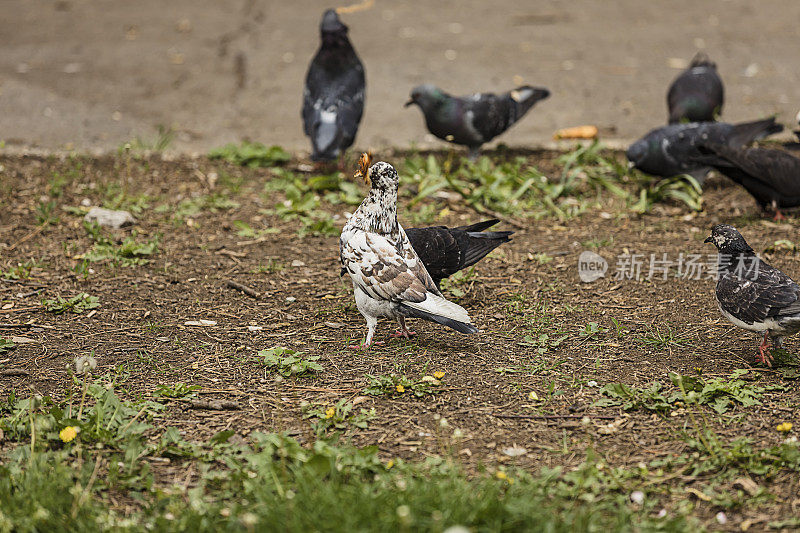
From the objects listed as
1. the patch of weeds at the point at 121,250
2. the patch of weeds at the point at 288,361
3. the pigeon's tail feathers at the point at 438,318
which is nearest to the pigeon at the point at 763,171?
the pigeon's tail feathers at the point at 438,318

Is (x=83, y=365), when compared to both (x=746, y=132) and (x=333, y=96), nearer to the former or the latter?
(x=333, y=96)

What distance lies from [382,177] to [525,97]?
10.9 feet

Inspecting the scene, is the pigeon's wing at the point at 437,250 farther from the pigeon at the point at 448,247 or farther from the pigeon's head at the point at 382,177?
the pigeon's head at the point at 382,177

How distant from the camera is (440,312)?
403cm

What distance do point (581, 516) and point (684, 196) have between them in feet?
14.0

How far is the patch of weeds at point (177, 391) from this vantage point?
3.79 metres

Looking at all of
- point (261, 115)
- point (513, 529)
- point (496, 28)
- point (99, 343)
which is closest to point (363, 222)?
point (99, 343)

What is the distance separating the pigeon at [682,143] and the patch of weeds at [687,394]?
9.82 ft

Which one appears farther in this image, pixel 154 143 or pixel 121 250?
pixel 154 143

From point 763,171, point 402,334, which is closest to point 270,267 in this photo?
point 402,334

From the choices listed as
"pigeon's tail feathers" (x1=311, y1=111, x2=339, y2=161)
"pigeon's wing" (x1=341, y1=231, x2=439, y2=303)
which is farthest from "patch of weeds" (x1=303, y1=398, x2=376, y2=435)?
"pigeon's tail feathers" (x1=311, y1=111, x2=339, y2=161)

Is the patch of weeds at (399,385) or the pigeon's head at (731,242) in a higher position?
the pigeon's head at (731,242)

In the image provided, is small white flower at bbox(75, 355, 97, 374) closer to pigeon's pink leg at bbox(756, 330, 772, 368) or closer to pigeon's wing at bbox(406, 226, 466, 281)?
pigeon's wing at bbox(406, 226, 466, 281)

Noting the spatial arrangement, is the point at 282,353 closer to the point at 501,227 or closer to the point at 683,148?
the point at 501,227
